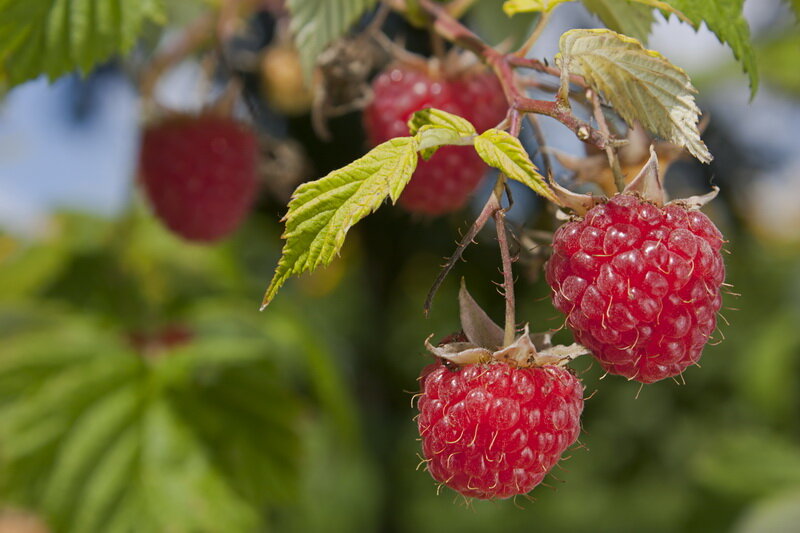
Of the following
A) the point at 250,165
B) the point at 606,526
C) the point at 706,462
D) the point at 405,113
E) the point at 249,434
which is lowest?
the point at 606,526

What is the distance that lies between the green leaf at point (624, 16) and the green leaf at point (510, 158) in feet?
0.60

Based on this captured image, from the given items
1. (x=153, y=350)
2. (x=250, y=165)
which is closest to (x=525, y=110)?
(x=250, y=165)

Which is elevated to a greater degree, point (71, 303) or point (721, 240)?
point (721, 240)

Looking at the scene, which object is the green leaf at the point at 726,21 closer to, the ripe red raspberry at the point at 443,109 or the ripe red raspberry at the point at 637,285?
the ripe red raspberry at the point at 637,285

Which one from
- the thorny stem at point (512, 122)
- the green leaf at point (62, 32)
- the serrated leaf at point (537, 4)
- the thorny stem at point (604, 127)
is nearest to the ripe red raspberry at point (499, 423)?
the thorny stem at point (512, 122)

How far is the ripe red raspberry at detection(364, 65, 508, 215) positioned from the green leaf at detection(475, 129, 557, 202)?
330 millimetres

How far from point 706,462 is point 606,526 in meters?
1.38

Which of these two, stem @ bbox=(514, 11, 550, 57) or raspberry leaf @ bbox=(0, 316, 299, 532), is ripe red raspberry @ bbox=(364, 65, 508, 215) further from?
raspberry leaf @ bbox=(0, 316, 299, 532)

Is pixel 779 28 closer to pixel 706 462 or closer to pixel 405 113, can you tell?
pixel 706 462

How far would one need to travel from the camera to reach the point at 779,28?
2.19 meters

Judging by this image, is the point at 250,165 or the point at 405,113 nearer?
the point at 405,113

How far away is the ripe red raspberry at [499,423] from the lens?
62 cm

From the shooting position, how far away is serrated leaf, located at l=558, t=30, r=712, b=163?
→ 1.78ft

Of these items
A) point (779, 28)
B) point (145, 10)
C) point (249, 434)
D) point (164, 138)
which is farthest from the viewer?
point (779, 28)
